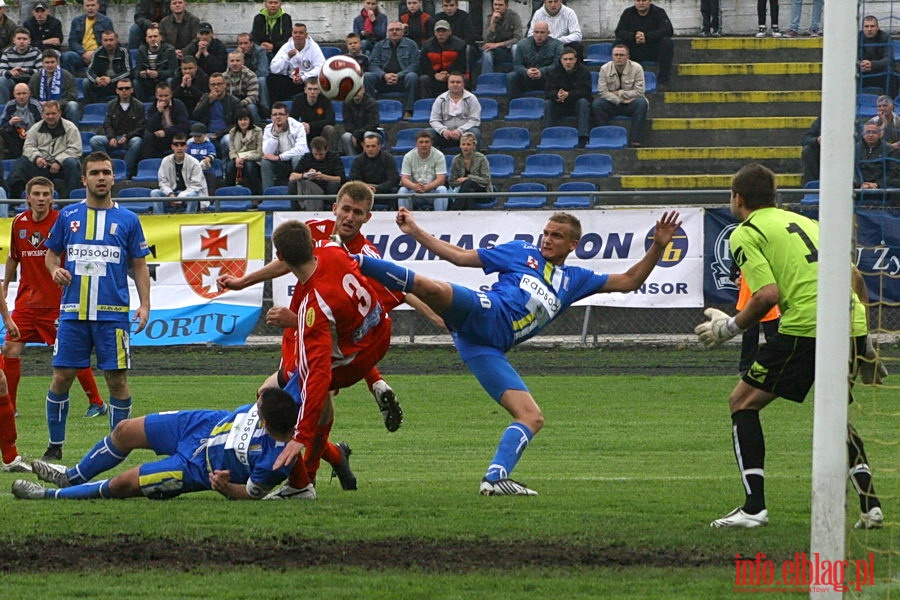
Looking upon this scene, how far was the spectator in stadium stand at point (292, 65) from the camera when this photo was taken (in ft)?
76.8

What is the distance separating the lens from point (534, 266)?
899 centimetres

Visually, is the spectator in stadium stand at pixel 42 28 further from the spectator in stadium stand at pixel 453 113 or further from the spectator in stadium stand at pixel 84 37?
the spectator in stadium stand at pixel 453 113

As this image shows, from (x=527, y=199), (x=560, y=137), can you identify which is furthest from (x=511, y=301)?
(x=560, y=137)

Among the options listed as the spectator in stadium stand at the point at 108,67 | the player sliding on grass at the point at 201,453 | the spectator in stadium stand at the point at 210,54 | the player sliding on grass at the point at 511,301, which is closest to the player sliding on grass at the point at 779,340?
the player sliding on grass at the point at 511,301

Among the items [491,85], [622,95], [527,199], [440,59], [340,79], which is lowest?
[527,199]

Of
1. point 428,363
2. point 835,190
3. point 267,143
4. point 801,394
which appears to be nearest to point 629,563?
point 801,394

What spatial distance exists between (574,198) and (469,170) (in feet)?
5.42

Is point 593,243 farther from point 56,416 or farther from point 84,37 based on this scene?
point 84,37

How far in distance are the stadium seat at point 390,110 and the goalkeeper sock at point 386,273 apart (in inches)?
615

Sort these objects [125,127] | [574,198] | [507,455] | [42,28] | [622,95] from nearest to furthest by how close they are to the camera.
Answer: [507,455]
[574,198]
[622,95]
[125,127]
[42,28]

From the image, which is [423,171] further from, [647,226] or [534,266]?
[534,266]

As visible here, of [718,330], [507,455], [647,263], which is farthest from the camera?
[647,263]

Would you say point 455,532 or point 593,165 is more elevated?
point 593,165

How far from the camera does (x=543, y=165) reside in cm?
2186
